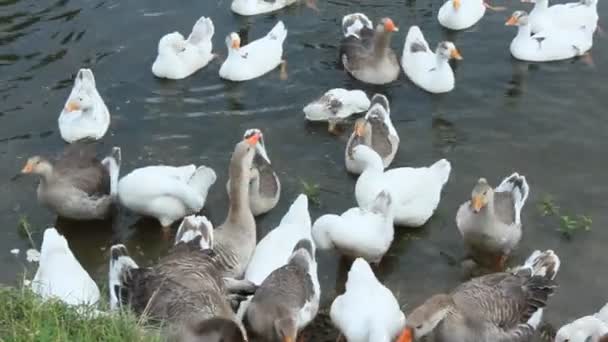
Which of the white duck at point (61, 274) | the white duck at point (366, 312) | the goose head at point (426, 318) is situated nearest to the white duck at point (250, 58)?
the white duck at point (61, 274)

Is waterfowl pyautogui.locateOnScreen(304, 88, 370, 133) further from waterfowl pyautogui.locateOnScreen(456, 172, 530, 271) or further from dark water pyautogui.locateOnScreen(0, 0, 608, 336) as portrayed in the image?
waterfowl pyautogui.locateOnScreen(456, 172, 530, 271)

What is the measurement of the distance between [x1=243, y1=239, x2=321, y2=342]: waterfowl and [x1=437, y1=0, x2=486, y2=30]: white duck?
19.5 feet

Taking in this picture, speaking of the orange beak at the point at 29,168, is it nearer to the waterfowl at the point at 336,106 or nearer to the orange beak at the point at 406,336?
the waterfowl at the point at 336,106

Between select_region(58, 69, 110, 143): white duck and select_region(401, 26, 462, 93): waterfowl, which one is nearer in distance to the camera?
select_region(58, 69, 110, 143): white duck

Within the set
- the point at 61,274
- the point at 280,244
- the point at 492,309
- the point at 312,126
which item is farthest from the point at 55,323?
the point at 312,126

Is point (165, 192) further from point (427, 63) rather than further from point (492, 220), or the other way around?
point (427, 63)

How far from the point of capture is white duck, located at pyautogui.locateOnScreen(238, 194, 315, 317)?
8727mm

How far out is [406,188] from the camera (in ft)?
31.9

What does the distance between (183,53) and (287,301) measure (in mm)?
5376

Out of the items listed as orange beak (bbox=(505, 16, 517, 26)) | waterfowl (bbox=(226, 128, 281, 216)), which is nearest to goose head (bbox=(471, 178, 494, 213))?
waterfowl (bbox=(226, 128, 281, 216))

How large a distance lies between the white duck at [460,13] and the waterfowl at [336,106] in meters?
2.40

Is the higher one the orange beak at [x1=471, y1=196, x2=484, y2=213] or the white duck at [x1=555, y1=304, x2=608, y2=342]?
the orange beak at [x1=471, y1=196, x2=484, y2=213]

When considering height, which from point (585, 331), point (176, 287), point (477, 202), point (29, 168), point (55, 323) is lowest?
point (585, 331)

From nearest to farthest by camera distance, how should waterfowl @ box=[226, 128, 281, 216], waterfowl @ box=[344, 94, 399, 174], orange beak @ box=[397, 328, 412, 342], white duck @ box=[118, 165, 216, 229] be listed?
orange beak @ box=[397, 328, 412, 342] < white duck @ box=[118, 165, 216, 229] < waterfowl @ box=[226, 128, 281, 216] < waterfowl @ box=[344, 94, 399, 174]
